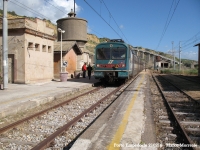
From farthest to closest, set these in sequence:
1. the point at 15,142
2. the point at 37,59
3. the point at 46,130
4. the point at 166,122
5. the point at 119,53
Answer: the point at 37,59, the point at 119,53, the point at 166,122, the point at 46,130, the point at 15,142

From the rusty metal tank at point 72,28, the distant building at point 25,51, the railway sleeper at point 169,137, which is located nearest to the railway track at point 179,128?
the railway sleeper at point 169,137

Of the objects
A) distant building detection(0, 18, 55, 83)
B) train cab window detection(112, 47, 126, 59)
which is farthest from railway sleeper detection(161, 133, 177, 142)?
distant building detection(0, 18, 55, 83)

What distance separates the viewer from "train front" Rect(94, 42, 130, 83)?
16891 mm

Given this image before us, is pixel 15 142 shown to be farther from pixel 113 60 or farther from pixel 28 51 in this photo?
pixel 28 51

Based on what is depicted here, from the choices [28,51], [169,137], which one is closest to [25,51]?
[28,51]

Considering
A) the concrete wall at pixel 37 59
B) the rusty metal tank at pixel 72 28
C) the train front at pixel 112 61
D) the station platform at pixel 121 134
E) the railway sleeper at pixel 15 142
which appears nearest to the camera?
the station platform at pixel 121 134

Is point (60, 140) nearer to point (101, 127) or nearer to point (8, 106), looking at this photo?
point (101, 127)

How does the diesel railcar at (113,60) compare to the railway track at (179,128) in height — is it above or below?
above

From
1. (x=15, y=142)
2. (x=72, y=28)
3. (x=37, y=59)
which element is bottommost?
(x=15, y=142)

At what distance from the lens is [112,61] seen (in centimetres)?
1709

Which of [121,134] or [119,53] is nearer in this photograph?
[121,134]

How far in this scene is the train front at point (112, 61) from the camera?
16891 mm

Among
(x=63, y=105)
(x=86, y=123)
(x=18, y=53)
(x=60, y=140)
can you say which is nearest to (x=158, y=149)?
(x=60, y=140)

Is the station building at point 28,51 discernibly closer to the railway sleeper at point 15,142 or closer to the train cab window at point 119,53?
the train cab window at point 119,53
